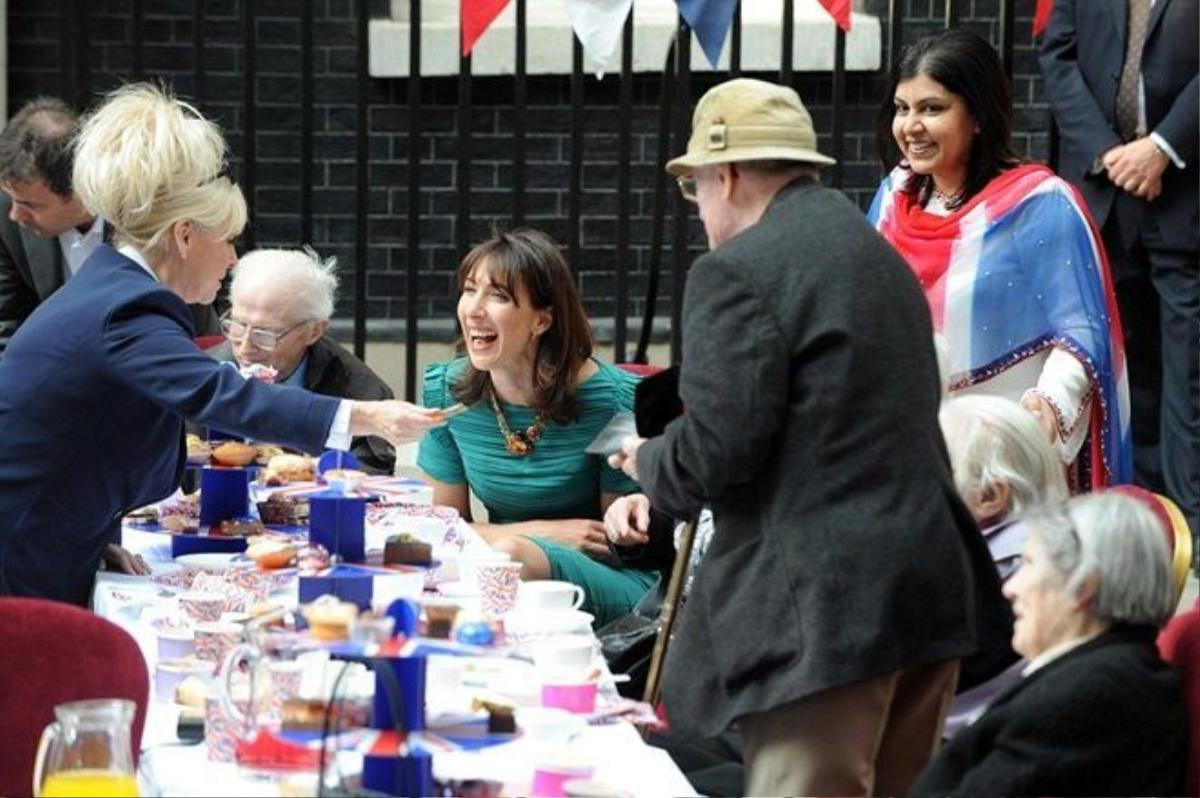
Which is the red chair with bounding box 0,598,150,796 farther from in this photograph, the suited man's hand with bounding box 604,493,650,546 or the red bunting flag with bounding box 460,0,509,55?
the red bunting flag with bounding box 460,0,509,55

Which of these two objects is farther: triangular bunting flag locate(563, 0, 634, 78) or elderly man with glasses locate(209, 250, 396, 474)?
triangular bunting flag locate(563, 0, 634, 78)

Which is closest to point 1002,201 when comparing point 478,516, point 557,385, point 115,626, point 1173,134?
point 557,385

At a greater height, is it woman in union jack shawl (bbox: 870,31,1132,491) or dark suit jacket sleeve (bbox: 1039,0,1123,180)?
dark suit jacket sleeve (bbox: 1039,0,1123,180)

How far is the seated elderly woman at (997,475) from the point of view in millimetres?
4086

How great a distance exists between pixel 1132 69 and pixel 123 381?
3.51m

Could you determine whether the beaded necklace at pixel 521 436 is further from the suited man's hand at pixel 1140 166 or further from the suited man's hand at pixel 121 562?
the suited man's hand at pixel 1140 166

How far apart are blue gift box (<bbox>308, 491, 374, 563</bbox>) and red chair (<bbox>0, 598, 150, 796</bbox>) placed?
1.74ft

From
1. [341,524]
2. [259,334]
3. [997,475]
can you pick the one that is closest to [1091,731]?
[997,475]

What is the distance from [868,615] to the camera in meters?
3.38

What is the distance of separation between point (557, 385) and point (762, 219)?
74.8 inches

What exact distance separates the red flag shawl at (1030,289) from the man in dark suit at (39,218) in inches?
83.5

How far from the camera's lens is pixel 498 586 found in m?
4.06

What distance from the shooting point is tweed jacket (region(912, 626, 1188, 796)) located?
3.22 meters

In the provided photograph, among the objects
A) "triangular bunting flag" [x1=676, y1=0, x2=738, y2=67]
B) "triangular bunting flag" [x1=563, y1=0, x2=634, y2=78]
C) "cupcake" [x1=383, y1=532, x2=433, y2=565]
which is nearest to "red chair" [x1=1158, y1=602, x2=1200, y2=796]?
"cupcake" [x1=383, y1=532, x2=433, y2=565]
